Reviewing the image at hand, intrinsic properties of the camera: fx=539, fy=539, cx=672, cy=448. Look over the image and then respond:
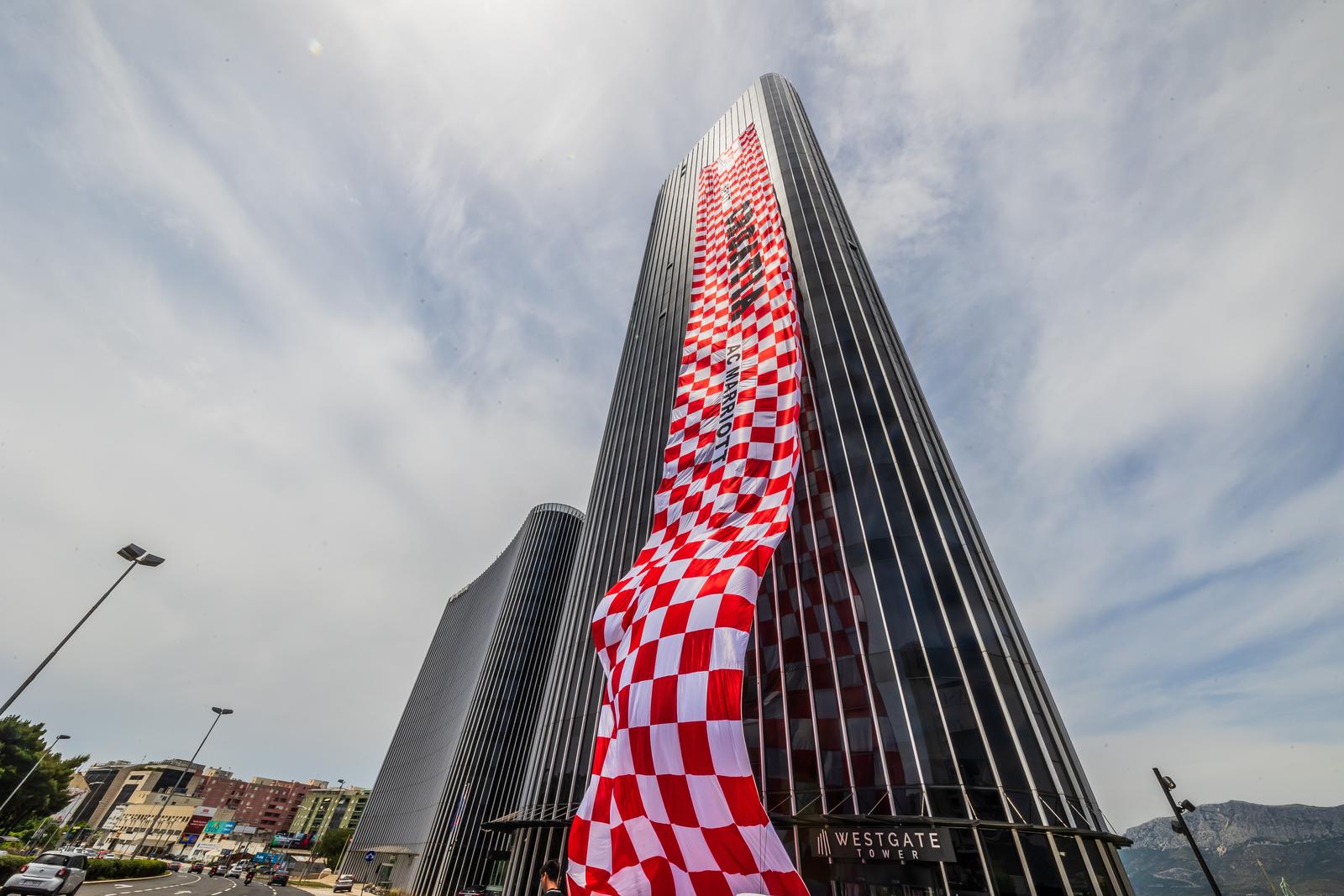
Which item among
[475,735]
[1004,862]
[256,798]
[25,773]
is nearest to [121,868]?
[25,773]

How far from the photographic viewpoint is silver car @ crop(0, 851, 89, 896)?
1571cm

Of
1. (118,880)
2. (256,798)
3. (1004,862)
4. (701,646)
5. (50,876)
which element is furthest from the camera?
(256,798)

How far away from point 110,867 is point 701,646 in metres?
42.4

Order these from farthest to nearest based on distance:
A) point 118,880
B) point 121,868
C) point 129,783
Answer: point 129,783 → point 121,868 → point 118,880

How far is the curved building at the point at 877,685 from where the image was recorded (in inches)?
488

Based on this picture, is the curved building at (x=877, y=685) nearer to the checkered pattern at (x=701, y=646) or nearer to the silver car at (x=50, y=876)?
the checkered pattern at (x=701, y=646)

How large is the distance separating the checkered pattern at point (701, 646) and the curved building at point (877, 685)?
4.13 meters

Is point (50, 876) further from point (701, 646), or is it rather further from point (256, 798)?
point (256, 798)

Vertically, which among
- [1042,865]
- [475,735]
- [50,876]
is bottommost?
[50,876]

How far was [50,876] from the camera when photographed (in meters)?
16.3

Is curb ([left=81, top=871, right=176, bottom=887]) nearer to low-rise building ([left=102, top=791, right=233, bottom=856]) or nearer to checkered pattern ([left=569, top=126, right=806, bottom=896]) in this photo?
checkered pattern ([left=569, top=126, right=806, bottom=896])

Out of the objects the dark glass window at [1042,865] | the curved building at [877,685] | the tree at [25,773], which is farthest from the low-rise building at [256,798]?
the dark glass window at [1042,865]

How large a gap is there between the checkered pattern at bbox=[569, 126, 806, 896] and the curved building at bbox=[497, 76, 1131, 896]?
4.13 metres

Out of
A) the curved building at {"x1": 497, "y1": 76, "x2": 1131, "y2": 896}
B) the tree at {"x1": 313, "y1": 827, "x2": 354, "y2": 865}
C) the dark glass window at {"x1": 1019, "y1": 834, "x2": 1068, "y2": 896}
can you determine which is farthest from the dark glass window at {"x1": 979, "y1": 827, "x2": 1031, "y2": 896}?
the tree at {"x1": 313, "y1": 827, "x2": 354, "y2": 865}
